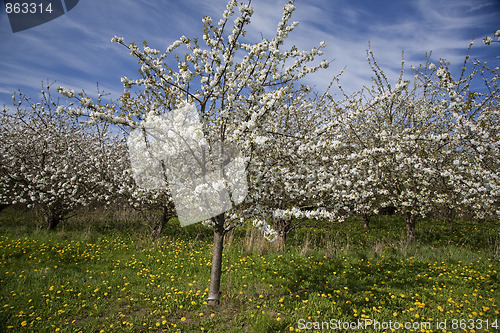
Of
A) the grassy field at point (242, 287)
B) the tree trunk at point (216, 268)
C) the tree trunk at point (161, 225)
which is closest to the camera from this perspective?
the grassy field at point (242, 287)

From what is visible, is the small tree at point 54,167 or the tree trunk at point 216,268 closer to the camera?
the tree trunk at point 216,268

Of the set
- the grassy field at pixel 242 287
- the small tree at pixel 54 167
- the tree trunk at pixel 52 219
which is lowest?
the grassy field at pixel 242 287

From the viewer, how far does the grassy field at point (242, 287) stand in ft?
14.8

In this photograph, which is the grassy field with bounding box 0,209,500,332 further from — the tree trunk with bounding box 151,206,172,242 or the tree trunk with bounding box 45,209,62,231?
the tree trunk with bounding box 45,209,62,231

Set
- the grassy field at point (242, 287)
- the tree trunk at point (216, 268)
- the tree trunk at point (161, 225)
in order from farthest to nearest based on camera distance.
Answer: the tree trunk at point (161, 225) < the tree trunk at point (216, 268) < the grassy field at point (242, 287)

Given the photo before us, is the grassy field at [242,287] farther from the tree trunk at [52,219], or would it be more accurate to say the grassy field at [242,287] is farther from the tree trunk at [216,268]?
the tree trunk at [52,219]

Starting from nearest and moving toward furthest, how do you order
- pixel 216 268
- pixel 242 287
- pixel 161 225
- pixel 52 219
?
pixel 216 268, pixel 242 287, pixel 161 225, pixel 52 219

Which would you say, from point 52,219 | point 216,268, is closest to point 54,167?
point 52,219

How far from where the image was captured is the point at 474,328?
13.9 ft

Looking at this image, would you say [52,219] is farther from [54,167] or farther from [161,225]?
[161,225]

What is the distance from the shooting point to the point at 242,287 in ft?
19.1

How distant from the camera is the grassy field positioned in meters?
4.51

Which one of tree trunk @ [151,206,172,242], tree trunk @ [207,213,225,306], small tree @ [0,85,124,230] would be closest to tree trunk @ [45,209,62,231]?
small tree @ [0,85,124,230]

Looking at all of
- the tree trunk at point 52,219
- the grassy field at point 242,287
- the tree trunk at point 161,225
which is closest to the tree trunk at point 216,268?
the grassy field at point 242,287
